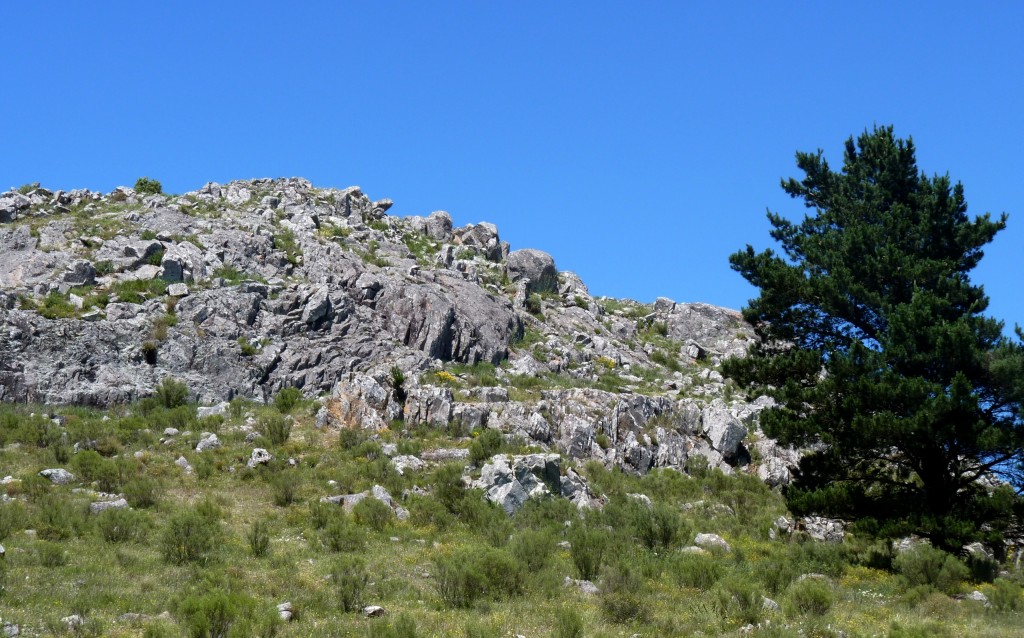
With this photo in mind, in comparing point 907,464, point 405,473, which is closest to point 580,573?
point 405,473

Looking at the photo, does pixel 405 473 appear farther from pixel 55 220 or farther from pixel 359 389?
pixel 55 220

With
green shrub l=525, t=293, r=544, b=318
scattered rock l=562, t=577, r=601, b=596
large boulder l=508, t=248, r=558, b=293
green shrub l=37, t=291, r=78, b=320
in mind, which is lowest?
scattered rock l=562, t=577, r=601, b=596

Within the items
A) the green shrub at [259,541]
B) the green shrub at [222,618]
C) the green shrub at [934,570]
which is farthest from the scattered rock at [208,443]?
the green shrub at [934,570]

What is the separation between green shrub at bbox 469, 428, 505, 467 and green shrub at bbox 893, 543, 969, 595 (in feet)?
40.1

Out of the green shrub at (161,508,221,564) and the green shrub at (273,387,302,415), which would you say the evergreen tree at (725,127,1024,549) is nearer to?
the green shrub at (161,508,221,564)

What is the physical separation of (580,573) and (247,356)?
18884 millimetres

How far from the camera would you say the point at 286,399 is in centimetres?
2866

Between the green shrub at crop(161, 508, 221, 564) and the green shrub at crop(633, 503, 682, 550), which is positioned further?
the green shrub at crop(633, 503, 682, 550)

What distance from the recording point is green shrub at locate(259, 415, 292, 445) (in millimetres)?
25516

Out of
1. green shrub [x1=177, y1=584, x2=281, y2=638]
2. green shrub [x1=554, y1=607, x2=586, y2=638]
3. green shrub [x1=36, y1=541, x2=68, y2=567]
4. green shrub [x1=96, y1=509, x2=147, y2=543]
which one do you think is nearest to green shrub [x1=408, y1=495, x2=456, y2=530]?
green shrub [x1=96, y1=509, x2=147, y2=543]

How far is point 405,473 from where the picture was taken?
23734 mm

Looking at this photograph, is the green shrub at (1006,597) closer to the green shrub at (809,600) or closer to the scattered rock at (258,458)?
the green shrub at (809,600)

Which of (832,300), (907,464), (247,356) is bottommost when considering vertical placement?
(907,464)

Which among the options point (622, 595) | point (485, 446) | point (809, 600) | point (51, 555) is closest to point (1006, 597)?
point (809, 600)
